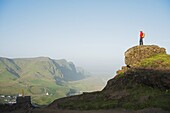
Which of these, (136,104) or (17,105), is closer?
(136,104)

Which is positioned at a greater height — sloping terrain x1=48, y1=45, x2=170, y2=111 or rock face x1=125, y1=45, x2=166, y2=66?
rock face x1=125, y1=45, x2=166, y2=66

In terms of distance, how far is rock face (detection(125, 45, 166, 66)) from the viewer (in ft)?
141

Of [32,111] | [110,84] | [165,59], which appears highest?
[165,59]

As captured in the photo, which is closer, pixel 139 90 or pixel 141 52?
pixel 139 90

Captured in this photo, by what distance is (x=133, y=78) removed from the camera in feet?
117

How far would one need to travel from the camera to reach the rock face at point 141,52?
42.9m

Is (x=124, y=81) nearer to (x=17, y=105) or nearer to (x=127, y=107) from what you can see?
(x=127, y=107)

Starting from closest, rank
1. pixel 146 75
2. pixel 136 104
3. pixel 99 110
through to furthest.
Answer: pixel 136 104
pixel 99 110
pixel 146 75

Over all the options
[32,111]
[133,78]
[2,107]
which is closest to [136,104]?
[133,78]

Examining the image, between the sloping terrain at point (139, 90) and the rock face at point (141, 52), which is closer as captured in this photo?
the sloping terrain at point (139, 90)

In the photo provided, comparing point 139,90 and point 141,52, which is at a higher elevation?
point 141,52

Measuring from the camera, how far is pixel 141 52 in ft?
142

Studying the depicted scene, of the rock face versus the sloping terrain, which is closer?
the sloping terrain

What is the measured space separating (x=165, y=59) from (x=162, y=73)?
6738 mm
